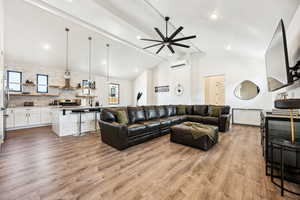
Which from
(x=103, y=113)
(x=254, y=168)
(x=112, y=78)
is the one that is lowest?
(x=254, y=168)

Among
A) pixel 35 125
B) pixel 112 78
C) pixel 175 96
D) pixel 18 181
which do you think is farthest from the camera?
pixel 112 78

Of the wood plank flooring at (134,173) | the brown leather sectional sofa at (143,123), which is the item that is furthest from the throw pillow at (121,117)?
the wood plank flooring at (134,173)

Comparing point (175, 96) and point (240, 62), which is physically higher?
point (240, 62)

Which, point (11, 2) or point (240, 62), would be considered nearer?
point (11, 2)

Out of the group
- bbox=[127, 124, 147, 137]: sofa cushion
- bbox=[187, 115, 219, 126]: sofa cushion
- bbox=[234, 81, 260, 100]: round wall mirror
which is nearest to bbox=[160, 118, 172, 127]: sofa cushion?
bbox=[127, 124, 147, 137]: sofa cushion

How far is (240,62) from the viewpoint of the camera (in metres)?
5.60

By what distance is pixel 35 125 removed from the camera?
521cm

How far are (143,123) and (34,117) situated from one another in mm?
4739

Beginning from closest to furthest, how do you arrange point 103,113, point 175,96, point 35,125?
point 103,113
point 35,125
point 175,96

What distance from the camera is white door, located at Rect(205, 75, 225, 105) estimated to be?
6391 mm

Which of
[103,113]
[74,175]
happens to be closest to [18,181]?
[74,175]

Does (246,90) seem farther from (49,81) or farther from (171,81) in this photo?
(49,81)

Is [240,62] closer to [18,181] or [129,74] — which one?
[129,74]

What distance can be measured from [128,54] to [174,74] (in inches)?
115
